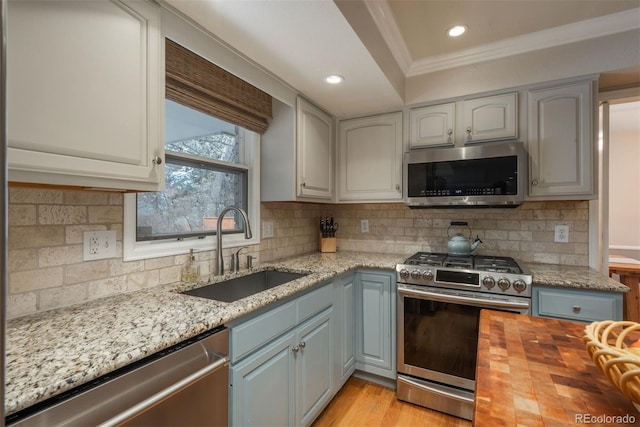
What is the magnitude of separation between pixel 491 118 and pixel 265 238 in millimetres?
1860

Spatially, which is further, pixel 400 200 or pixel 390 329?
pixel 400 200

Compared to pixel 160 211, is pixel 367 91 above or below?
above

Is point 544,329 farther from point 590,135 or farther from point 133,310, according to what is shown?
point 590,135

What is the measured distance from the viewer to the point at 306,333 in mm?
1633

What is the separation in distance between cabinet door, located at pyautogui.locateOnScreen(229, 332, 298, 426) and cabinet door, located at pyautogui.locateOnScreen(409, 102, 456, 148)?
5.72 feet

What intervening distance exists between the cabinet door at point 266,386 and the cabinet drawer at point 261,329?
1.8 inches

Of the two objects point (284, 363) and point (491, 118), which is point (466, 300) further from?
point (491, 118)

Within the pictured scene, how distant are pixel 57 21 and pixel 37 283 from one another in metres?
0.88

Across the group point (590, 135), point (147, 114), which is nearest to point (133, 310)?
point (147, 114)

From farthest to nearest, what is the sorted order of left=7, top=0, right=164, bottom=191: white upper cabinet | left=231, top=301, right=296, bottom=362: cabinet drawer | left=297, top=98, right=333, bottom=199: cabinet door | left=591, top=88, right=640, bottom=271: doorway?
1. left=591, top=88, right=640, bottom=271: doorway
2. left=297, top=98, right=333, bottom=199: cabinet door
3. left=231, top=301, right=296, bottom=362: cabinet drawer
4. left=7, top=0, right=164, bottom=191: white upper cabinet

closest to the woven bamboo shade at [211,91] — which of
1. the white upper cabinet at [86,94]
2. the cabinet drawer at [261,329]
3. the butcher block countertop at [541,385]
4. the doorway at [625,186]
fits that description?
the white upper cabinet at [86,94]

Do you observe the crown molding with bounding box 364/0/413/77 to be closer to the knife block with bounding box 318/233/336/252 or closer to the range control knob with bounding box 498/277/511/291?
the knife block with bounding box 318/233/336/252

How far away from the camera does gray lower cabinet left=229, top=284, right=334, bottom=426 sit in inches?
47.3

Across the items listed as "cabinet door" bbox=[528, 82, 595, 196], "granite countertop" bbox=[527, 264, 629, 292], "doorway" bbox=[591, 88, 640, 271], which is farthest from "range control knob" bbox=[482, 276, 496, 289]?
"doorway" bbox=[591, 88, 640, 271]
